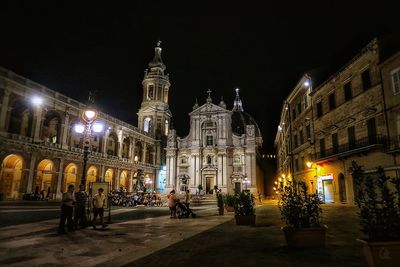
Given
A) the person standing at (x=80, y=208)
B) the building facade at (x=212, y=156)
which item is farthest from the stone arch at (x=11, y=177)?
the person standing at (x=80, y=208)

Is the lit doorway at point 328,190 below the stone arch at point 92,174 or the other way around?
below

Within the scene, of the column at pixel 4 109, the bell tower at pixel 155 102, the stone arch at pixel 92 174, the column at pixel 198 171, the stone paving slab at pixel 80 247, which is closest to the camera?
the stone paving slab at pixel 80 247

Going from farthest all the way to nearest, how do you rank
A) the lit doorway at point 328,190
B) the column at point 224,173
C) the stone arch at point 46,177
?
the column at point 224,173
the stone arch at point 46,177
the lit doorway at point 328,190

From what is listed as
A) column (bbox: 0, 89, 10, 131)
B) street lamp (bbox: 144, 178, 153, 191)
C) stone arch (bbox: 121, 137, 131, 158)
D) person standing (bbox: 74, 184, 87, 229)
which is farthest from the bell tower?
person standing (bbox: 74, 184, 87, 229)

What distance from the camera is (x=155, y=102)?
61750 millimetres

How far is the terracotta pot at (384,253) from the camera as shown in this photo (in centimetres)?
418

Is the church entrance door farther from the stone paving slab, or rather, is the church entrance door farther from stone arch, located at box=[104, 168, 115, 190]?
the stone paving slab

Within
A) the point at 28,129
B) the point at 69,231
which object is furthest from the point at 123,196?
the point at 69,231

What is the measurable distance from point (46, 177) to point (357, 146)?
3945cm

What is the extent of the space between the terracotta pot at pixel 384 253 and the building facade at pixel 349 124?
16458mm

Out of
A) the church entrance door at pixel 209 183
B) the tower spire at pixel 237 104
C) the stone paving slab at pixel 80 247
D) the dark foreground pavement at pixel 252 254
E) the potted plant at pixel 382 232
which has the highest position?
the tower spire at pixel 237 104

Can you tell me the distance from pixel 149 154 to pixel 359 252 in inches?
2267

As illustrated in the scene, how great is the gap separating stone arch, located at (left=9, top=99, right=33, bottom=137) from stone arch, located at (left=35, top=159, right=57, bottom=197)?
4617mm

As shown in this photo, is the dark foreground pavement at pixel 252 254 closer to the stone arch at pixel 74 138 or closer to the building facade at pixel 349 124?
the building facade at pixel 349 124
